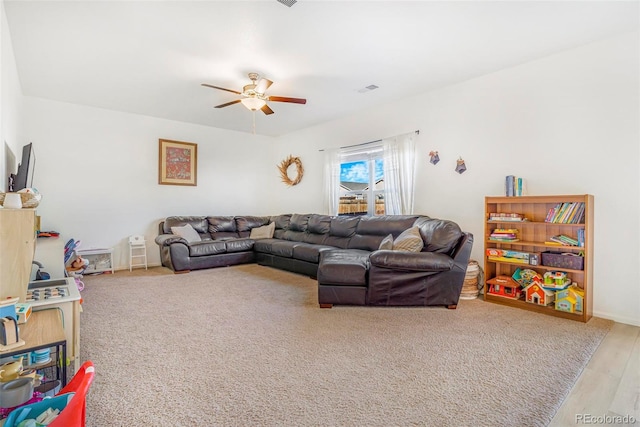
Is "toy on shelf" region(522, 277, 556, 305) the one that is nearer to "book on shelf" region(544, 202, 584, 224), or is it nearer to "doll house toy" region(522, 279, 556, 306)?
"doll house toy" region(522, 279, 556, 306)

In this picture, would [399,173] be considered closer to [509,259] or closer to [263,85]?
[509,259]

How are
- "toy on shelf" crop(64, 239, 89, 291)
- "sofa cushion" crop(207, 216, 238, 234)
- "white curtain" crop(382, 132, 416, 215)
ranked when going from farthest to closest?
"sofa cushion" crop(207, 216, 238, 234), "white curtain" crop(382, 132, 416, 215), "toy on shelf" crop(64, 239, 89, 291)

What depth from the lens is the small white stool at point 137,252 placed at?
5.30 metres

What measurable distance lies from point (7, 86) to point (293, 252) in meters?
3.58

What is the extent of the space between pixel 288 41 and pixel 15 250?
259cm

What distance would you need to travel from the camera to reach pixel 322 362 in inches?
82.9

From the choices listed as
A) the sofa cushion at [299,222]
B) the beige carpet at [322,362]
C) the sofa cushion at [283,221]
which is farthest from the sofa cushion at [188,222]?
the beige carpet at [322,362]

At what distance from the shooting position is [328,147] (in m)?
5.94

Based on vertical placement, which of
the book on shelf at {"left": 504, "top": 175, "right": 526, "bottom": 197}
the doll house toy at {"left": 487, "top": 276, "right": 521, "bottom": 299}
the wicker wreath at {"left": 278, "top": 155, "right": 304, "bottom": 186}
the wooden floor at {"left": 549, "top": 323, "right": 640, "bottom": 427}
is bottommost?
the wooden floor at {"left": 549, "top": 323, "right": 640, "bottom": 427}

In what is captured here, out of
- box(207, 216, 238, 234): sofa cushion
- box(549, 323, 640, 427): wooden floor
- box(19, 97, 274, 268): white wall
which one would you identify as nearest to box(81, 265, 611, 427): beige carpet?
box(549, 323, 640, 427): wooden floor

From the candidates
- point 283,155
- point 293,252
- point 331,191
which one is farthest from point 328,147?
point 293,252

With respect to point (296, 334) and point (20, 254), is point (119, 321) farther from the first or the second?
point (296, 334)

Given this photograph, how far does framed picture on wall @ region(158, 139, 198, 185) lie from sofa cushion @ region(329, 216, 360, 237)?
2912 millimetres

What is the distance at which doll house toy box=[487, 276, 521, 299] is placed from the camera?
11.1 ft
